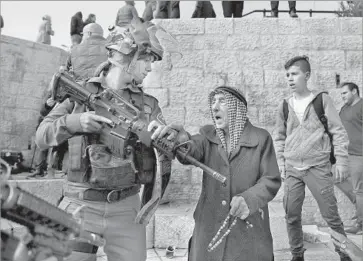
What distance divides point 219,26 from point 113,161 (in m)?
4.03

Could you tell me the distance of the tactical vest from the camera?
244 centimetres

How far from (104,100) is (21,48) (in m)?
7.86

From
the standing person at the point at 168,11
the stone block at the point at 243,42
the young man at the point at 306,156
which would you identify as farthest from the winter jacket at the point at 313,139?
the standing person at the point at 168,11

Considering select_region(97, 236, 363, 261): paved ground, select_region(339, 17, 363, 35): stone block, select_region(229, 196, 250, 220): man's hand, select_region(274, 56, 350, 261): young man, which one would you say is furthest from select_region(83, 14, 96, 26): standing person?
select_region(229, 196, 250, 220): man's hand

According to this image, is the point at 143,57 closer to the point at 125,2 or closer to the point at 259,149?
the point at 259,149

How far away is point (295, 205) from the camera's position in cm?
389

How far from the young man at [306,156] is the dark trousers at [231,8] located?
3.37 meters

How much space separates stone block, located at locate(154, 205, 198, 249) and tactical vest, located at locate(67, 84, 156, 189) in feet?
7.23

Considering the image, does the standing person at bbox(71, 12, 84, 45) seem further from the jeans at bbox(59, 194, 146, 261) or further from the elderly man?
the jeans at bbox(59, 194, 146, 261)

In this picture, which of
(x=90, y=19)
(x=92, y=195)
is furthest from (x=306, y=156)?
(x=90, y=19)

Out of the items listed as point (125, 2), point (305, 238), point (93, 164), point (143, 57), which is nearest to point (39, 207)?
point (93, 164)

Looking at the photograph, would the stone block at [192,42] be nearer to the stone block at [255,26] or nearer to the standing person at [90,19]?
the stone block at [255,26]

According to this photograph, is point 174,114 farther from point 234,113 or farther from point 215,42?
point 234,113

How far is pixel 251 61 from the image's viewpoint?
5.93 m
